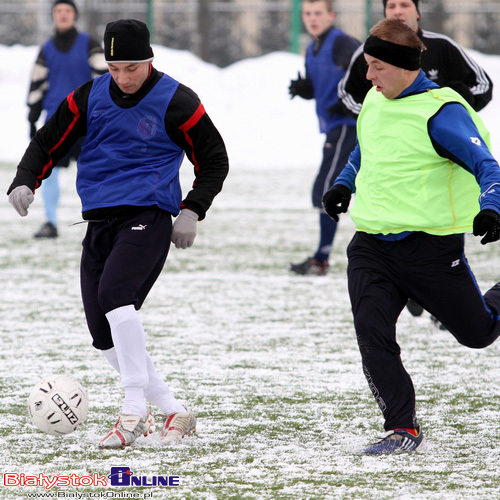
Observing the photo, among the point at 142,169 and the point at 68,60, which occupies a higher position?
the point at 142,169

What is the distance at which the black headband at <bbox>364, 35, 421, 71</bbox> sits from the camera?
4.14m

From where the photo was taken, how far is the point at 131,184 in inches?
170

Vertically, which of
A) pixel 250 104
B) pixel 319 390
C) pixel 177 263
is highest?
pixel 319 390

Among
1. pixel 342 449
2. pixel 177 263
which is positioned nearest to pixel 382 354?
pixel 342 449

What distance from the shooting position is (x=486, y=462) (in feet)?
13.1

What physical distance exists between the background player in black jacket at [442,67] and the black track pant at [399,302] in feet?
7.69

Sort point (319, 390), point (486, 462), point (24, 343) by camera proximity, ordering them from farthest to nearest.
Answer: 1. point (24, 343)
2. point (319, 390)
3. point (486, 462)

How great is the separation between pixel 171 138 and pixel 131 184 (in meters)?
0.26

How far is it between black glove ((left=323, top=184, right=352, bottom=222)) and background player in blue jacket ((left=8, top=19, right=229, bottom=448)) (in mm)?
456

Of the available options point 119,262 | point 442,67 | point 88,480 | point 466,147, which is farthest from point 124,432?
point 442,67

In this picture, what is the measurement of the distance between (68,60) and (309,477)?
7.18 metres

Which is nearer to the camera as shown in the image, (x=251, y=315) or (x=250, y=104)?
(x=251, y=315)

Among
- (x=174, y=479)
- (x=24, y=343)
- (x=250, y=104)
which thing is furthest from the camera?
(x=250, y=104)

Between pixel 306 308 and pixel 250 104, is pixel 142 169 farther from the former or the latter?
pixel 250 104
